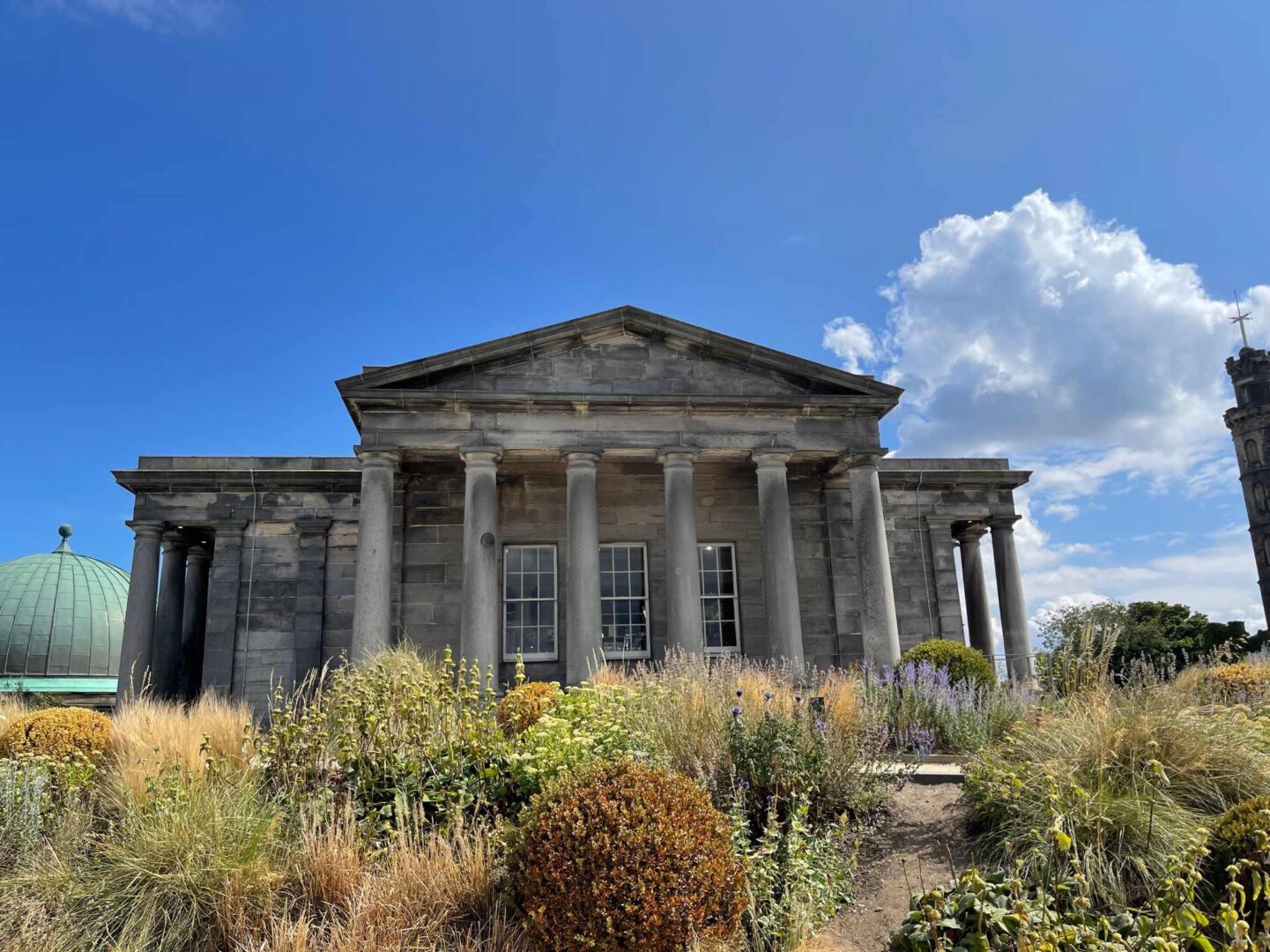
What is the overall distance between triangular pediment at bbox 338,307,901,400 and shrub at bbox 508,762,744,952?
13523mm

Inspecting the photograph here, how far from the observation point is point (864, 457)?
1969cm

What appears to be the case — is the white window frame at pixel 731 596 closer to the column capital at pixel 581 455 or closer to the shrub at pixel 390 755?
the column capital at pixel 581 455

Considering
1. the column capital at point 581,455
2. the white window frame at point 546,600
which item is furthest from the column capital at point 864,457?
the white window frame at point 546,600

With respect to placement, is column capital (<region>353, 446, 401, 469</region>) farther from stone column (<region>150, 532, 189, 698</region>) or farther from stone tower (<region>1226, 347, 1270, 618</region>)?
stone tower (<region>1226, 347, 1270, 618</region>)

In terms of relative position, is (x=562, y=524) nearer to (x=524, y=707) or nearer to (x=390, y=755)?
(x=524, y=707)

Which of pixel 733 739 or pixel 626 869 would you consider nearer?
pixel 626 869

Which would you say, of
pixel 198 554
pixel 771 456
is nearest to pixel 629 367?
pixel 771 456

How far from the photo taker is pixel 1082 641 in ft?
28.1

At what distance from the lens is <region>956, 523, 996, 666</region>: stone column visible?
24.9 metres

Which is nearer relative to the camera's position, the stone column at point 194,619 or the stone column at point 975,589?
the stone column at point 194,619

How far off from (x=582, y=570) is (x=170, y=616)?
11.8 meters

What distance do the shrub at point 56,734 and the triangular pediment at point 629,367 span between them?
909cm

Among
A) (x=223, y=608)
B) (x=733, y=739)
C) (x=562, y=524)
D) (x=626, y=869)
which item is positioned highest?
(x=562, y=524)

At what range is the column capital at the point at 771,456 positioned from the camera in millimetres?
19297
